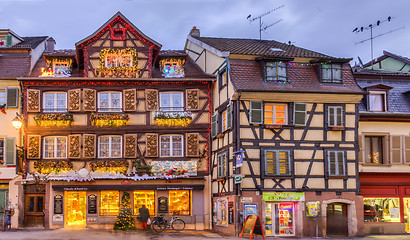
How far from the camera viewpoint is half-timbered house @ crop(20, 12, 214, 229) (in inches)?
1273

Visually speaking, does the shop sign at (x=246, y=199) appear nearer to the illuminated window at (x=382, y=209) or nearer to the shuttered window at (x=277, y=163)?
the shuttered window at (x=277, y=163)

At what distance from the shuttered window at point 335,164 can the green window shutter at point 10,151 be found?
17138mm

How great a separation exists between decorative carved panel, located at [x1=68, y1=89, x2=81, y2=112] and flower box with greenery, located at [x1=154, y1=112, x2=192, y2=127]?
441 cm

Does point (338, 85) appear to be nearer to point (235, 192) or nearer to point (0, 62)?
point (235, 192)

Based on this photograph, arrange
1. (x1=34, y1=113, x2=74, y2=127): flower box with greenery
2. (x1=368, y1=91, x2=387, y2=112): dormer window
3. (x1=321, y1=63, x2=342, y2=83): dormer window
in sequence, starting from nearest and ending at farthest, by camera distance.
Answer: (x1=321, y1=63, x2=342, y2=83): dormer window → (x1=368, y1=91, x2=387, y2=112): dormer window → (x1=34, y1=113, x2=74, y2=127): flower box with greenery

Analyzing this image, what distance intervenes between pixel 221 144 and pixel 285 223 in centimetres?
545

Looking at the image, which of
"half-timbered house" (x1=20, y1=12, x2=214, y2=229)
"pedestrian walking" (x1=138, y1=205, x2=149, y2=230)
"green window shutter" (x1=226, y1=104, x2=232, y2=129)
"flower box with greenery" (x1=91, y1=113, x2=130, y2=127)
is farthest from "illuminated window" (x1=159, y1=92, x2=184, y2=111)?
"pedestrian walking" (x1=138, y1=205, x2=149, y2=230)

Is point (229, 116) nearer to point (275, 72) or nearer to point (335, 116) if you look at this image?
point (275, 72)

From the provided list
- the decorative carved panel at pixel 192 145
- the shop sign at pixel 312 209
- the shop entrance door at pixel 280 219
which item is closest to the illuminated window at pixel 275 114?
the shop entrance door at pixel 280 219

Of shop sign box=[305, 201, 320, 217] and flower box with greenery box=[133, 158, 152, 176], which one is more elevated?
flower box with greenery box=[133, 158, 152, 176]

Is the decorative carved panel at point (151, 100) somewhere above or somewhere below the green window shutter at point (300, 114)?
above

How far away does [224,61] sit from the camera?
30578 mm

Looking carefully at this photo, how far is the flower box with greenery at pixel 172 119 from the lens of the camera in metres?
32.8

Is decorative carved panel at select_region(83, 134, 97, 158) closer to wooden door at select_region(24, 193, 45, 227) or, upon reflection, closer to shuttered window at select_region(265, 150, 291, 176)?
wooden door at select_region(24, 193, 45, 227)
